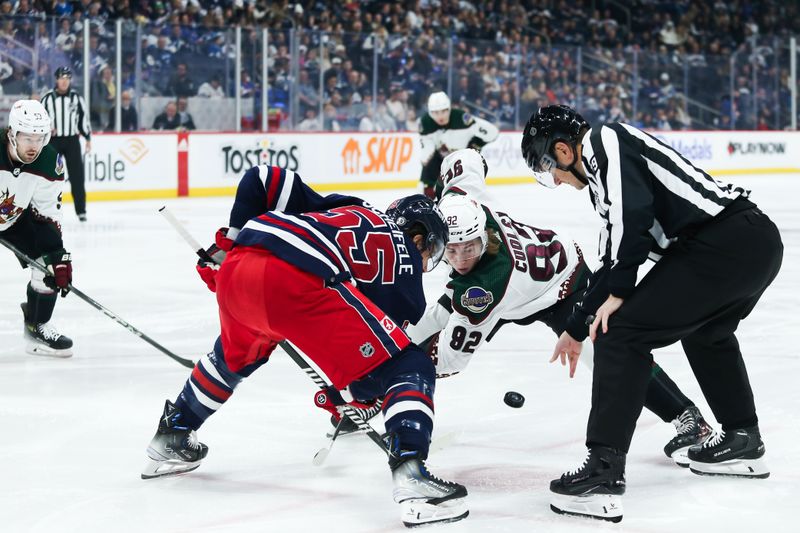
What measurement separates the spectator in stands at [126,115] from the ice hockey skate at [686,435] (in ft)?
31.0

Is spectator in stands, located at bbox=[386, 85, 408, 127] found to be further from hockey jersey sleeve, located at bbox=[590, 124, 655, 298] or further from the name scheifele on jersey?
hockey jersey sleeve, located at bbox=[590, 124, 655, 298]

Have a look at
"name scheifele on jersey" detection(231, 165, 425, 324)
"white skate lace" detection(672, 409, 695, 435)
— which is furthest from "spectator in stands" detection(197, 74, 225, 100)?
"name scheifele on jersey" detection(231, 165, 425, 324)

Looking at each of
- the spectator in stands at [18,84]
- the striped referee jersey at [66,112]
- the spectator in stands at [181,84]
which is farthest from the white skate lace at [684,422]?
the spectator in stands at [181,84]

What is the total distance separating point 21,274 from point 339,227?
497 centimetres

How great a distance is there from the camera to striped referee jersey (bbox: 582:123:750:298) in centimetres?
262

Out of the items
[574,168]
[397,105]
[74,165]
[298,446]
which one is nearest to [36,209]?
[298,446]

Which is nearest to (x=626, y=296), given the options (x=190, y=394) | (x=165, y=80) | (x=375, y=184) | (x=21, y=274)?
(x=190, y=394)

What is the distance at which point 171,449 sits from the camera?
120 inches

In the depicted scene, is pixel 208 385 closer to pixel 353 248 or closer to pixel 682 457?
pixel 353 248

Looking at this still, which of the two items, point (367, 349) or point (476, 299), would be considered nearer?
point (367, 349)

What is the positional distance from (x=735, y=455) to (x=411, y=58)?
11.7 meters

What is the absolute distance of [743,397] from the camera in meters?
3.10

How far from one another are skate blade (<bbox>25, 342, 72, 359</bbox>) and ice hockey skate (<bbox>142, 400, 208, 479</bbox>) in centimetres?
191

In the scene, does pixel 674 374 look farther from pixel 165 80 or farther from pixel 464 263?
pixel 165 80
